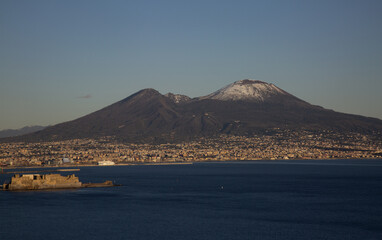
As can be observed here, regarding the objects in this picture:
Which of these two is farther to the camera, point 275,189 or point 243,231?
point 275,189

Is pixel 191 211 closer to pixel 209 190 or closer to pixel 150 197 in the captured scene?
pixel 150 197

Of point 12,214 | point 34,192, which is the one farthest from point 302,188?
point 12,214

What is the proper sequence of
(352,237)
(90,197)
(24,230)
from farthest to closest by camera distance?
(90,197) → (24,230) → (352,237)

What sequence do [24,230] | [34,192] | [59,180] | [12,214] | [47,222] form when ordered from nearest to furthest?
[24,230], [47,222], [12,214], [34,192], [59,180]

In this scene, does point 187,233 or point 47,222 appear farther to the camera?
point 47,222

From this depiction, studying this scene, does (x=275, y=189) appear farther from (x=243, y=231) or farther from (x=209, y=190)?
(x=243, y=231)

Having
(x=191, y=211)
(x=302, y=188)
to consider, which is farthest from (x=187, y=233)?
(x=302, y=188)

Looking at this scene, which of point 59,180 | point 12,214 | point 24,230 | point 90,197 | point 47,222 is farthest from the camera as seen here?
point 59,180

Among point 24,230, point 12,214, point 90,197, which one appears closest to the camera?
point 24,230
